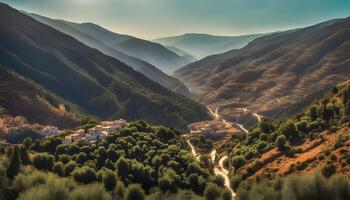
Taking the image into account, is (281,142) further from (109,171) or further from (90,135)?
(90,135)

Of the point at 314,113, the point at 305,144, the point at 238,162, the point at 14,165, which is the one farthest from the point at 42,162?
the point at 314,113

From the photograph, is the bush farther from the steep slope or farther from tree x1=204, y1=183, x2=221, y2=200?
the steep slope

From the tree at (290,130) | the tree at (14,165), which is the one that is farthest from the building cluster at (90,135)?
the tree at (290,130)

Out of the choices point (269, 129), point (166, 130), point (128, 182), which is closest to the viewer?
point (128, 182)

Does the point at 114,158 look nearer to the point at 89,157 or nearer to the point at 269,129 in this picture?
the point at 89,157

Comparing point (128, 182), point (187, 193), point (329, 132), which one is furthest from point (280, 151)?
point (128, 182)

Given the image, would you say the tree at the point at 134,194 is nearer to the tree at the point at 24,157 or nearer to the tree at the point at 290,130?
the tree at the point at 24,157
